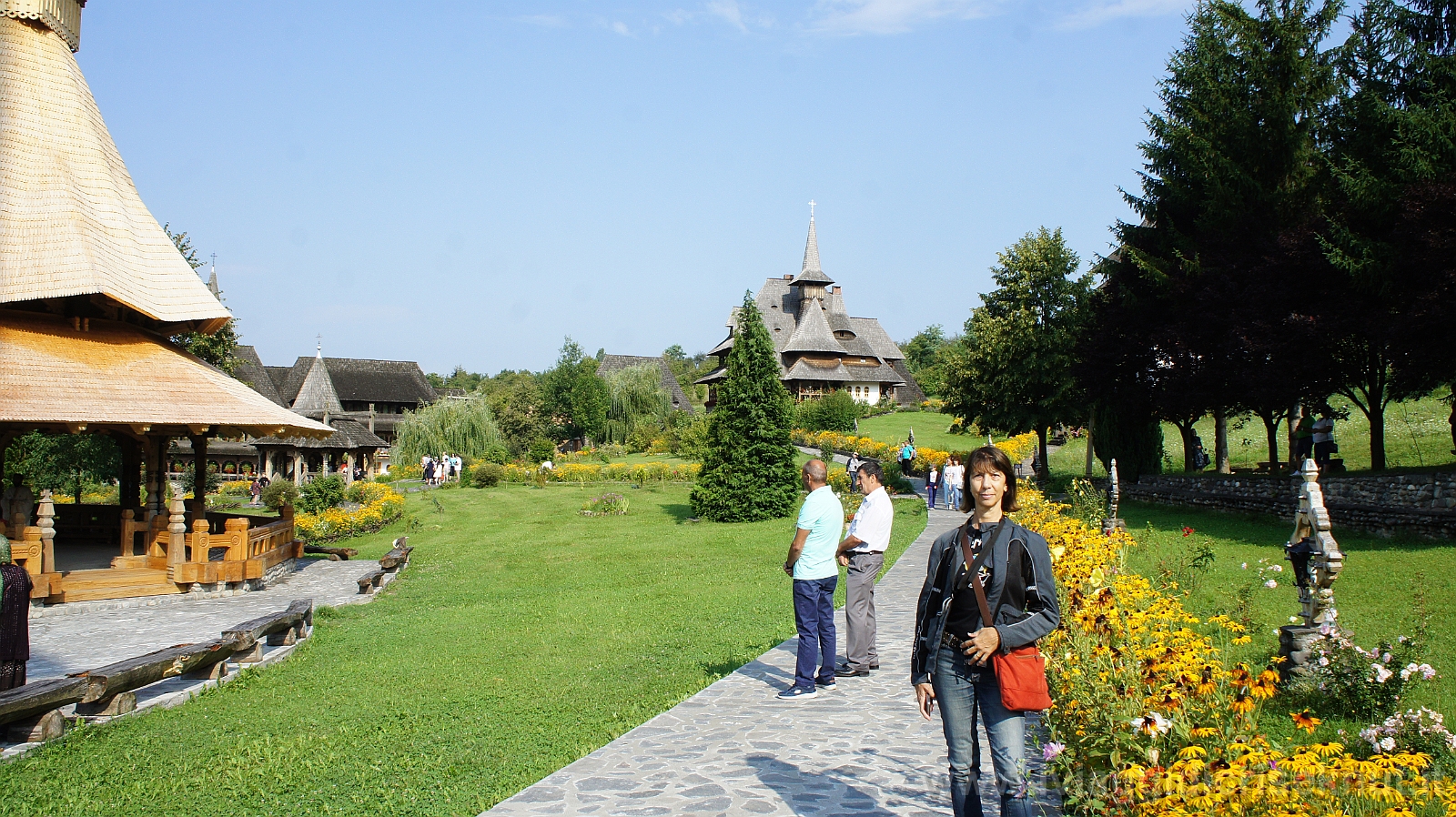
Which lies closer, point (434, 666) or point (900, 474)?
point (434, 666)

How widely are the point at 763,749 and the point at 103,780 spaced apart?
14.2 feet

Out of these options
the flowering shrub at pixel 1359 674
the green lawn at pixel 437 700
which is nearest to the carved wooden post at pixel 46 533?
the green lawn at pixel 437 700

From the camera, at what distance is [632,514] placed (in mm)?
28844

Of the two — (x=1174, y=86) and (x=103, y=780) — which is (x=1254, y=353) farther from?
(x=103, y=780)

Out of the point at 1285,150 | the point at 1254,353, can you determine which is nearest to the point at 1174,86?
the point at 1285,150

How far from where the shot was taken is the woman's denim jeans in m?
4.03

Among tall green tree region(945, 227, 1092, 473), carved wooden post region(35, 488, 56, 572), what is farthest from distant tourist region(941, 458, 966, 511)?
carved wooden post region(35, 488, 56, 572)

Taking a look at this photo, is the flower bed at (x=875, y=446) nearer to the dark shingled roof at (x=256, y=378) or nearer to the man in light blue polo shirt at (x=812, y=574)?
the man in light blue polo shirt at (x=812, y=574)

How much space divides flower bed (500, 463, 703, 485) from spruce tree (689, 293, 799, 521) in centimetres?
1165

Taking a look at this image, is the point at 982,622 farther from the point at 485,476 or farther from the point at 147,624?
the point at 485,476

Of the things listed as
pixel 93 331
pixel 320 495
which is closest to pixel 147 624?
pixel 93 331

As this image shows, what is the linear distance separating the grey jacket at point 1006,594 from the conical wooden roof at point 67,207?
48.1 feet

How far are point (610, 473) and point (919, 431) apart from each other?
19.7 metres

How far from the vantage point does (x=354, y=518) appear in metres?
25.7
